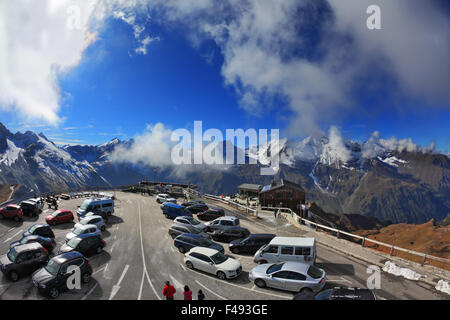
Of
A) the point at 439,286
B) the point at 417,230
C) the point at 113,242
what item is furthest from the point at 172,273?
the point at 417,230

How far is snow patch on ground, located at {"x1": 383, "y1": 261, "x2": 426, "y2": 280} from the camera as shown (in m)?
14.4

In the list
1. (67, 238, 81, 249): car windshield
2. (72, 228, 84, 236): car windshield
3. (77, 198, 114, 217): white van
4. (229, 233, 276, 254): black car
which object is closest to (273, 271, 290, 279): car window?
(229, 233, 276, 254): black car

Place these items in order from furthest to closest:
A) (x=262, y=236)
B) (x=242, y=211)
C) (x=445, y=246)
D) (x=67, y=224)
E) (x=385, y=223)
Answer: (x=385, y=223)
(x=445, y=246)
(x=242, y=211)
(x=67, y=224)
(x=262, y=236)

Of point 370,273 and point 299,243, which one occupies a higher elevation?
point 299,243

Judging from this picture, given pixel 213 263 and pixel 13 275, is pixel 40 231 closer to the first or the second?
pixel 13 275

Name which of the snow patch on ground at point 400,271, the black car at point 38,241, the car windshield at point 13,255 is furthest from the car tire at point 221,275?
the black car at point 38,241

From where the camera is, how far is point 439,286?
43.4 feet

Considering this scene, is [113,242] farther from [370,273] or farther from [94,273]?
[370,273]

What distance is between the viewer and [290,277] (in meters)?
12.9

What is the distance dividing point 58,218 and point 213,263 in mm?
22409

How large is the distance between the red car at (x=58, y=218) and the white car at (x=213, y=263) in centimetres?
1988

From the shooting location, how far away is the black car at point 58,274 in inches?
486

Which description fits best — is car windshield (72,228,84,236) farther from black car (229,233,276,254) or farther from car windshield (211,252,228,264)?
black car (229,233,276,254)
